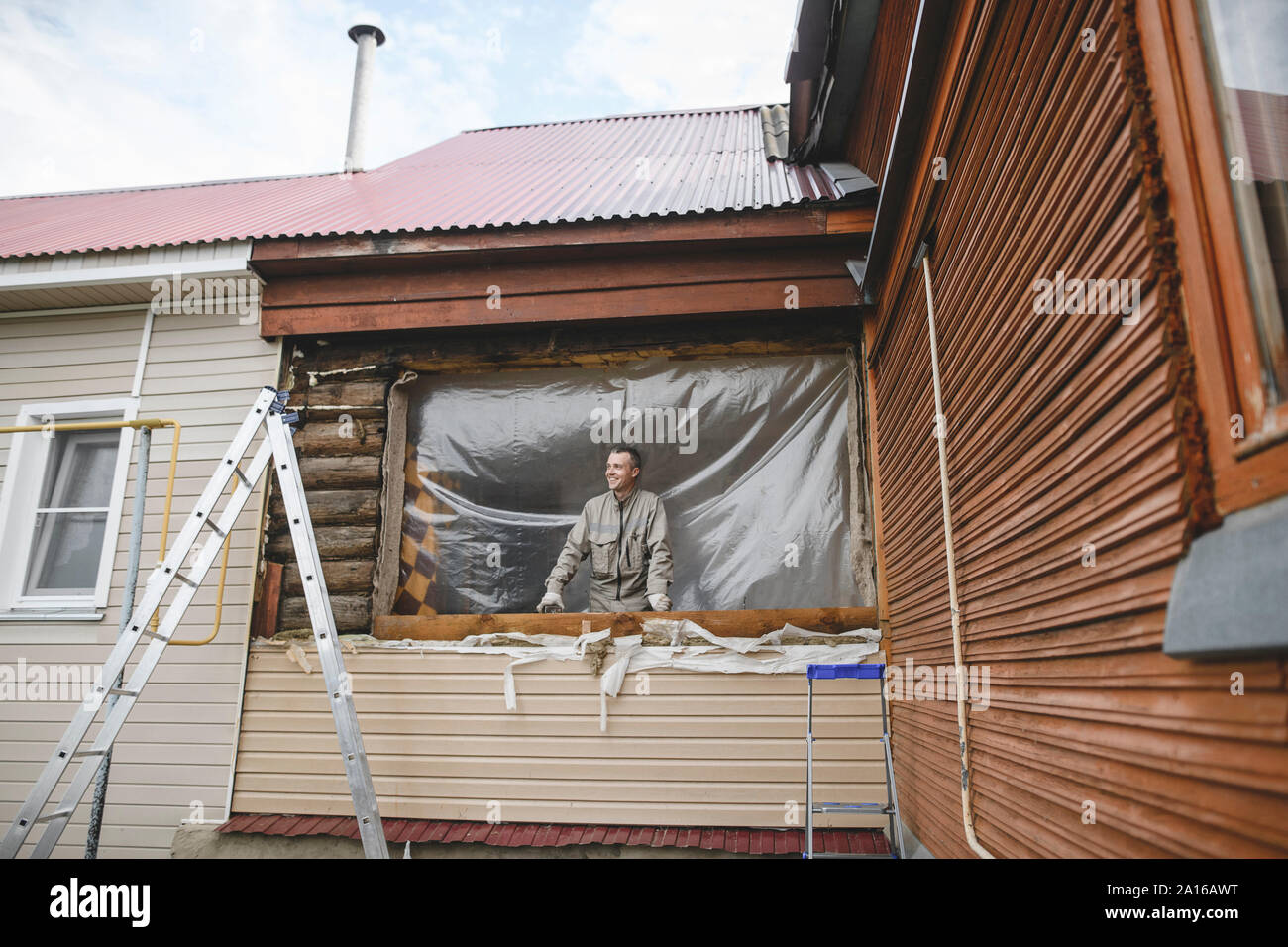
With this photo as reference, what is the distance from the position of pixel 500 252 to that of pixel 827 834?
3.83m

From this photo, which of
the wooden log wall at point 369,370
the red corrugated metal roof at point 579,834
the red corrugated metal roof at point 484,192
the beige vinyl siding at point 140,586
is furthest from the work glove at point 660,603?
the beige vinyl siding at point 140,586

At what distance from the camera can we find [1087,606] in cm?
166

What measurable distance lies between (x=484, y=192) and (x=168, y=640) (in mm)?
3946

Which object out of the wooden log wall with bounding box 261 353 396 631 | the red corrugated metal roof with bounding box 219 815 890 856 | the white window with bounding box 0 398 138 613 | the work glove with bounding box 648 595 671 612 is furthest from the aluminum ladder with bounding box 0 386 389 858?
the work glove with bounding box 648 595 671 612

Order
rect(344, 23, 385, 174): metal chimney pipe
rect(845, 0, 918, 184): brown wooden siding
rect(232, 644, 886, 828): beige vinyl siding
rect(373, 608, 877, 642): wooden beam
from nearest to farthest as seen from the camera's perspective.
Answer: rect(845, 0, 918, 184): brown wooden siding
rect(232, 644, 886, 828): beige vinyl siding
rect(373, 608, 877, 642): wooden beam
rect(344, 23, 385, 174): metal chimney pipe

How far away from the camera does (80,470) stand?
208 inches

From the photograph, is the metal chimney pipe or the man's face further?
the metal chimney pipe

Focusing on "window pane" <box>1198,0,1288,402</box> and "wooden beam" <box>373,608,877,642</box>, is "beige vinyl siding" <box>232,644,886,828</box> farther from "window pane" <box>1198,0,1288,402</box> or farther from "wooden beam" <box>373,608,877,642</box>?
"window pane" <box>1198,0,1288,402</box>

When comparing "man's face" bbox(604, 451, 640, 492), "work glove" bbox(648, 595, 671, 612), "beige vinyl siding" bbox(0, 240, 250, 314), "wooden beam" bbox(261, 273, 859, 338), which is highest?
"beige vinyl siding" bbox(0, 240, 250, 314)

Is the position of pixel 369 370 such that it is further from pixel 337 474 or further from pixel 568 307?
pixel 568 307

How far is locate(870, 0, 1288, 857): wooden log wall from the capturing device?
1250mm

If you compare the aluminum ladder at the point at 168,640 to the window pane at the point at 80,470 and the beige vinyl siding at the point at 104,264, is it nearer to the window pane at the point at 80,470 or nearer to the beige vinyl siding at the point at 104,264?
the beige vinyl siding at the point at 104,264

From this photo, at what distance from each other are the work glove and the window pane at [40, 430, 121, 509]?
3.82m
